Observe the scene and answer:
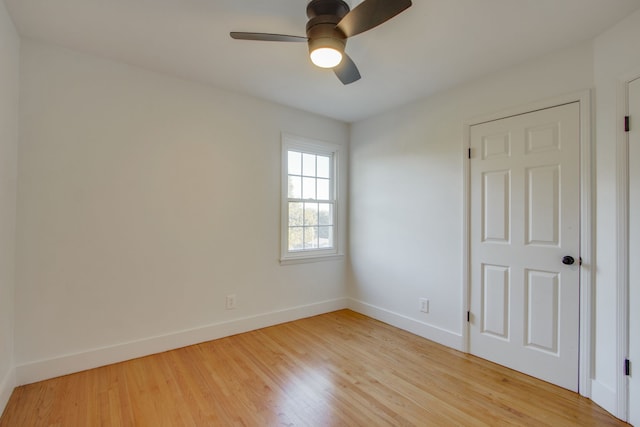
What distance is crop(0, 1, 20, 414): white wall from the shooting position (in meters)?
1.81

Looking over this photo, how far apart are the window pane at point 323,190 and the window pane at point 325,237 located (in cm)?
40

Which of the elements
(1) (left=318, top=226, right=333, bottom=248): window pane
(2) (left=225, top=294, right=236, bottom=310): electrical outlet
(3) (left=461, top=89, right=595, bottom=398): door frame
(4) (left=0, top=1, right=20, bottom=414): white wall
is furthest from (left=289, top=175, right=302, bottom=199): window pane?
(3) (left=461, top=89, right=595, bottom=398): door frame

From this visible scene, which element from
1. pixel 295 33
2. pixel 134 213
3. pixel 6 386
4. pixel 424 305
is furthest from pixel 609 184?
pixel 6 386

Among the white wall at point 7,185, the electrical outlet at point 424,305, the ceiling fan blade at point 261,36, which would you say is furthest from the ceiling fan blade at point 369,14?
the electrical outlet at point 424,305

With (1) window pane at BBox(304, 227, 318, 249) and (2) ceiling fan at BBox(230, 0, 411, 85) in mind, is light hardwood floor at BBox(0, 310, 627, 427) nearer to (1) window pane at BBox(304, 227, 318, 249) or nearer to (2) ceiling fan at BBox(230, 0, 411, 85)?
(1) window pane at BBox(304, 227, 318, 249)

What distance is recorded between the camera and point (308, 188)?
3.63 metres

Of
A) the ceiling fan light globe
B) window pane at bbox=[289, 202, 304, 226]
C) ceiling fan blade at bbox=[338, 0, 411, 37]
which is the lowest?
window pane at bbox=[289, 202, 304, 226]

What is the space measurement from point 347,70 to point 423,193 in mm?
1600

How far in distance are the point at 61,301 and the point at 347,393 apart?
2224 mm

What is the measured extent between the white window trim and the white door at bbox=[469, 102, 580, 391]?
1653mm

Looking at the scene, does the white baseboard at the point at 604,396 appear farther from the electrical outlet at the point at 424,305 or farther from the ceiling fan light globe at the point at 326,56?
the ceiling fan light globe at the point at 326,56

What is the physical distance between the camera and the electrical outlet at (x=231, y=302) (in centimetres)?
298

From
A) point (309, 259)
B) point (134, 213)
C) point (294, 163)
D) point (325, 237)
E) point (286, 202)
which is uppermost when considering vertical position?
point (294, 163)

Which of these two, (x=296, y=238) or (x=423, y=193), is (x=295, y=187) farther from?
(x=423, y=193)
